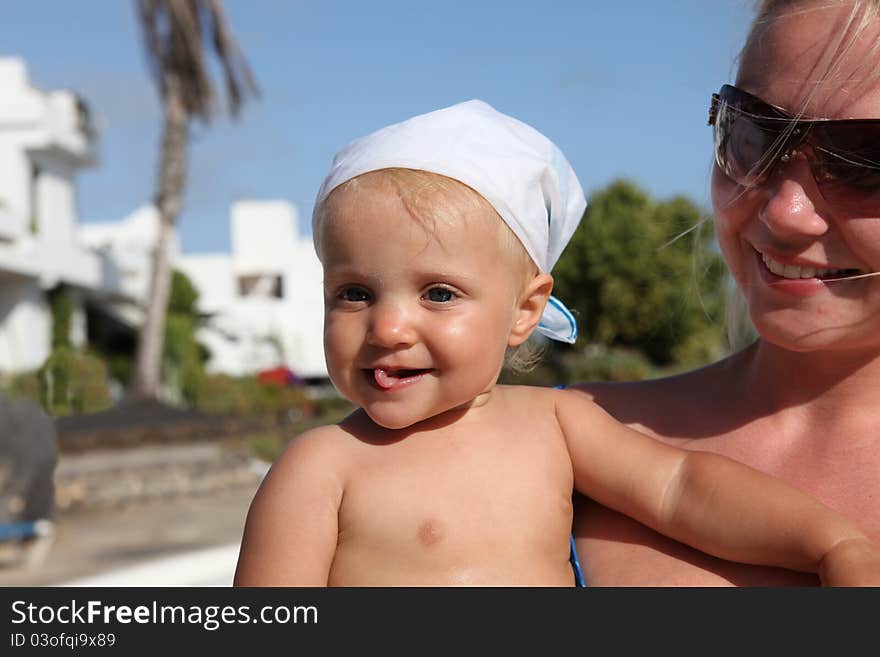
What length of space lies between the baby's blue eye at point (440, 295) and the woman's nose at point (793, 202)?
0.56 meters

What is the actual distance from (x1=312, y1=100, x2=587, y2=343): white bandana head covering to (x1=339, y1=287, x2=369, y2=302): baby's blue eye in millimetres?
177

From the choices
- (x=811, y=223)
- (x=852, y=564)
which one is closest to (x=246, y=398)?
(x=811, y=223)

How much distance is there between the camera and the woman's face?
1.78 m

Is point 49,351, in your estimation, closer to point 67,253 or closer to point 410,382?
point 410,382

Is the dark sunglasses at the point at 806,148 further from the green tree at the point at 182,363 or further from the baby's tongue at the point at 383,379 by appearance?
the green tree at the point at 182,363

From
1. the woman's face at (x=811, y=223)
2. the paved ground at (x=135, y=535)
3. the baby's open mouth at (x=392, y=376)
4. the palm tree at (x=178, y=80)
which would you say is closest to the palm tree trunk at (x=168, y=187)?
the palm tree at (x=178, y=80)

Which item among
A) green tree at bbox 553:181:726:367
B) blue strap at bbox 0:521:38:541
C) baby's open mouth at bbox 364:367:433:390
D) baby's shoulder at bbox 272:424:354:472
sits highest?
baby's open mouth at bbox 364:367:433:390

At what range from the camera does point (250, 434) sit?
46.9 ft

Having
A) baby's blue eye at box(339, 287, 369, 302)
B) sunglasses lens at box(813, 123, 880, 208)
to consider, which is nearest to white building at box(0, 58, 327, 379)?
baby's blue eye at box(339, 287, 369, 302)

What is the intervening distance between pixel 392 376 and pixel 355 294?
0.16 m

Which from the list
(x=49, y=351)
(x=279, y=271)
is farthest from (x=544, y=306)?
(x=279, y=271)

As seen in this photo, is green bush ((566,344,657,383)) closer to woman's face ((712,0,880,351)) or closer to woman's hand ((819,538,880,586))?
woman's face ((712,0,880,351))

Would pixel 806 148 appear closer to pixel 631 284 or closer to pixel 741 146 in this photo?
pixel 741 146
